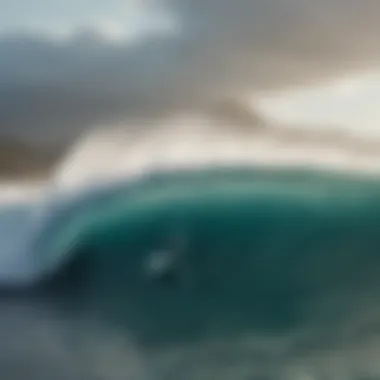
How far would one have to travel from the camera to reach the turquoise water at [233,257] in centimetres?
93

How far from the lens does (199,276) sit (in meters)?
0.94

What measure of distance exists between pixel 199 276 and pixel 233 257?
55 mm

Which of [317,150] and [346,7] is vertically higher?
[346,7]

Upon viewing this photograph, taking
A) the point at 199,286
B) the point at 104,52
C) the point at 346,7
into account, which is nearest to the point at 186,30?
the point at 104,52

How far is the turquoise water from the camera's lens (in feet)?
3.04

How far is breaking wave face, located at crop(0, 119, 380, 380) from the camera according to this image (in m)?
0.92

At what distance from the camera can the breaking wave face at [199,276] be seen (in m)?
0.92

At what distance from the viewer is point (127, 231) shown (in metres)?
0.97

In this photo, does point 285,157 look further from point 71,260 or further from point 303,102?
point 71,260

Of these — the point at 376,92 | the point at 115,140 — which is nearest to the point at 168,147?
the point at 115,140

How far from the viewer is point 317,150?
37.1 inches

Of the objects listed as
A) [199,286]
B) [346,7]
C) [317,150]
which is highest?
[346,7]

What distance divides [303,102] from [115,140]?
0.91 feet

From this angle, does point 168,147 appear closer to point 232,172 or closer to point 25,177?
point 232,172
